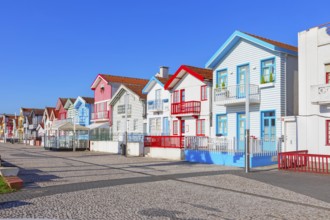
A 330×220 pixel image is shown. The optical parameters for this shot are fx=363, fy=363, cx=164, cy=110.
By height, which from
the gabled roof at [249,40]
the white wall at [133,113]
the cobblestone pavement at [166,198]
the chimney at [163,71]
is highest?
the chimney at [163,71]

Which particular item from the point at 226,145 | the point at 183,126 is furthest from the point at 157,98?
the point at 226,145

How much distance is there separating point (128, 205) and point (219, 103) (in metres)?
16.6

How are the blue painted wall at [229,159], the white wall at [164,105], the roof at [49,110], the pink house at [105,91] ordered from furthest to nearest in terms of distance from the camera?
the roof at [49,110] → the pink house at [105,91] → the white wall at [164,105] → the blue painted wall at [229,159]

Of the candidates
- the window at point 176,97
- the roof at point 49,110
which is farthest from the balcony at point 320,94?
the roof at point 49,110

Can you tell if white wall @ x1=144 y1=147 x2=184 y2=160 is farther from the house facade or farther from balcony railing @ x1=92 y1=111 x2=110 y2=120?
the house facade

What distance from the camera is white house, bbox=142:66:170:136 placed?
1278 inches

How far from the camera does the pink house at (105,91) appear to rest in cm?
4207

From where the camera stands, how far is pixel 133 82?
44375mm

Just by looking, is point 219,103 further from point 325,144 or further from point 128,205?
point 128,205

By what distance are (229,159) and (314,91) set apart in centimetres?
575

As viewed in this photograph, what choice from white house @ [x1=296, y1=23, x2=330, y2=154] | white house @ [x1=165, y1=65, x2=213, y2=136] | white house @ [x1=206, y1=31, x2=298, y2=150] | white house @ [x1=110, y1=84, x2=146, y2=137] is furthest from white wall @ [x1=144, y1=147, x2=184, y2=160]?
white house @ [x1=110, y1=84, x2=146, y2=137]

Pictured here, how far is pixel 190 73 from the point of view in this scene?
2897 cm

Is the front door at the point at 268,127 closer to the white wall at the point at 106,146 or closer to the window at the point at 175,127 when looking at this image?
the window at the point at 175,127

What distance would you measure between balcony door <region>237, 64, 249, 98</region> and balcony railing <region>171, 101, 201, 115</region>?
489cm
